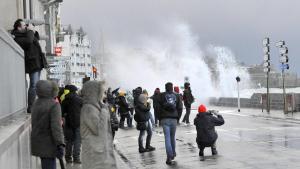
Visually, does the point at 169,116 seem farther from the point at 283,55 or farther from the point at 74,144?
the point at 283,55

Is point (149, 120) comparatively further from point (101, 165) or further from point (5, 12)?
point (101, 165)

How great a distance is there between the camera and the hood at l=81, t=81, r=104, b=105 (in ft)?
22.6

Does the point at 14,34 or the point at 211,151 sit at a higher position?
the point at 14,34

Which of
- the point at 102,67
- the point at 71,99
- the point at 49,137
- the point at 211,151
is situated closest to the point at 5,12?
the point at 71,99

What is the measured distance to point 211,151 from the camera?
15297 mm

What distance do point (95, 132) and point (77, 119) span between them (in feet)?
21.3

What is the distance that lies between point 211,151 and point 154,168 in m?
2.62

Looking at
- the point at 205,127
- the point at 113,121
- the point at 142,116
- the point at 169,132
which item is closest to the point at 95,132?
the point at 113,121

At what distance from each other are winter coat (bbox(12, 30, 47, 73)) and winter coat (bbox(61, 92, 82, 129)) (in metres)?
1.83

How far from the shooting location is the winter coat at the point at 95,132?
22.3 feet

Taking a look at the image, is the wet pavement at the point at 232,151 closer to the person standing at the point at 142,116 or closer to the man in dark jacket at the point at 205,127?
the man in dark jacket at the point at 205,127

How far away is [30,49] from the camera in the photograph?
11.0 metres

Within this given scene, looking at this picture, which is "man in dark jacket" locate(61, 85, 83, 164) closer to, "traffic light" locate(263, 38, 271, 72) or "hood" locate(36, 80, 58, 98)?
"hood" locate(36, 80, 58, 98)

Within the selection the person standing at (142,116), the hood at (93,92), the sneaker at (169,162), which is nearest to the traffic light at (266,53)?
the person standing at (142,116)
